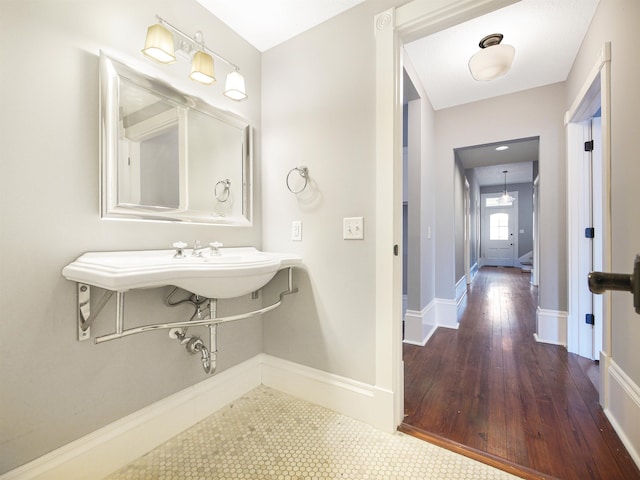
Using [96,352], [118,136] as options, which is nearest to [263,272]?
[96,352]

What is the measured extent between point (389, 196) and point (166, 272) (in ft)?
3.26

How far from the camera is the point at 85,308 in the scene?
3.54 feet

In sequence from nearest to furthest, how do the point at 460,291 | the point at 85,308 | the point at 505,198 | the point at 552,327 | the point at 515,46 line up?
the point at 85,308, the point at 515,46, the point at 552,327, the point at 460,291, the point at 505,198

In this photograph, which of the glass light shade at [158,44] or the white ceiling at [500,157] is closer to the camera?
the glass light shade at [158,44]

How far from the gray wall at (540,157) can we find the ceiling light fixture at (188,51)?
240 centimetres

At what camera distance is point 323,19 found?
1579 millimetres

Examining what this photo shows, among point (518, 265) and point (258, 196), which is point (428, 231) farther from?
point (518, 265)

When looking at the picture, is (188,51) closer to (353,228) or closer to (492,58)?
(353,228)

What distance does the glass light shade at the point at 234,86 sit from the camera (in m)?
1.49

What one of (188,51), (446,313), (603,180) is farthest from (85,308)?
(446,313)

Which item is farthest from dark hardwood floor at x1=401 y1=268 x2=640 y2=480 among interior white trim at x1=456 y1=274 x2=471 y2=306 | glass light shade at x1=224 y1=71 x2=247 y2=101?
glass light shade at x1=224 y1=71 x2=247 y2=101

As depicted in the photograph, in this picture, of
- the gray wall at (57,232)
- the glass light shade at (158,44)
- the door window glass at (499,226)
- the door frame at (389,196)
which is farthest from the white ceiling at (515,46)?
the door window glass at (499,226)

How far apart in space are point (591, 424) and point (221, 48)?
2772mm

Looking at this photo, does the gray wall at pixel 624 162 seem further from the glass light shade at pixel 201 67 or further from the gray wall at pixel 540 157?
the glass light shade at pixel 201 67
